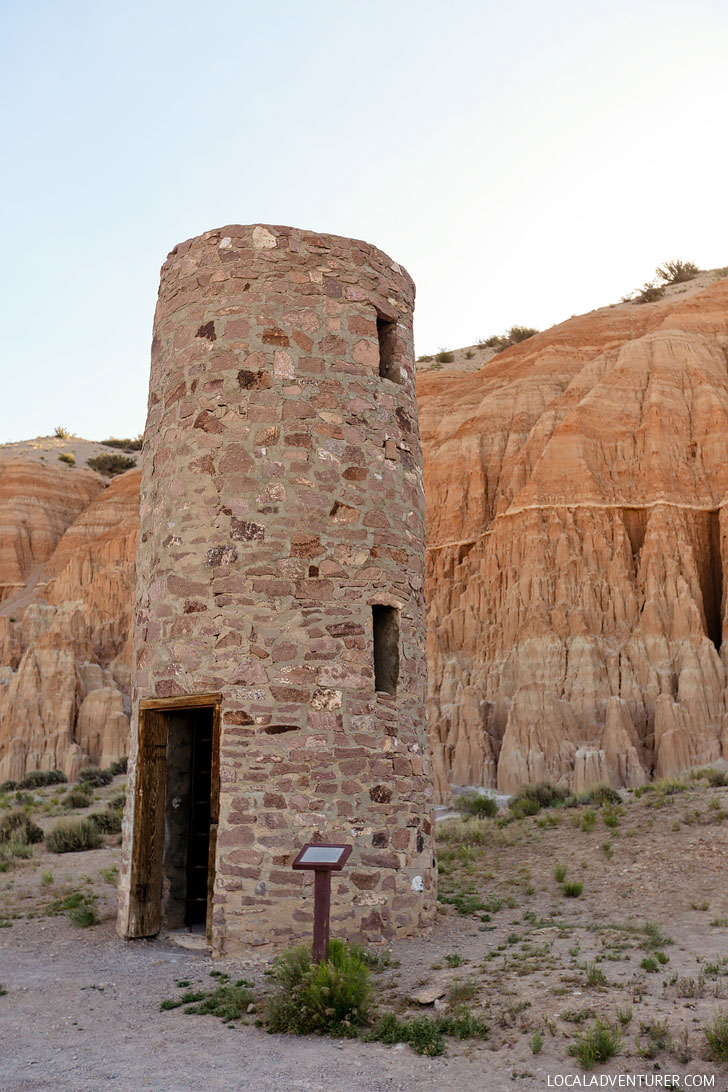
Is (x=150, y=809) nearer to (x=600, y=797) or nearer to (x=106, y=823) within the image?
(x=106, y=823)

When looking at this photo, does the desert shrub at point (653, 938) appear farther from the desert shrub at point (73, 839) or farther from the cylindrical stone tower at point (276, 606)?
the desert shrub at point (73, 839)

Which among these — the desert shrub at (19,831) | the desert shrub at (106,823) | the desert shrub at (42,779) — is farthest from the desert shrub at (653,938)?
the desert shrub at (42,779)

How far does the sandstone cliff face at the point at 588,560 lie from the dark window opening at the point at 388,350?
49.4 feet

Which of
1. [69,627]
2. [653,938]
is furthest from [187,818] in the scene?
[69,627]

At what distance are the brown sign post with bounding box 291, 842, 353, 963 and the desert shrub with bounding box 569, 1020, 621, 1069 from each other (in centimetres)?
194

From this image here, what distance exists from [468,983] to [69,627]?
33587 mm

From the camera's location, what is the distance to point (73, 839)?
602 inches

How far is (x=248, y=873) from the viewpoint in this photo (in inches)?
342

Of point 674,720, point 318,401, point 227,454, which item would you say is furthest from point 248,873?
point 674,720

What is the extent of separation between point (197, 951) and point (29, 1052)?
310 centimetres

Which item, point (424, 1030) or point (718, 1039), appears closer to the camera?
point (718, 1039)

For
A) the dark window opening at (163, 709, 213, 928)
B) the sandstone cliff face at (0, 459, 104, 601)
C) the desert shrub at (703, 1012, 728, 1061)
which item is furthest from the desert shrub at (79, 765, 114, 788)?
the desert shrub at (703, 1012, 728, 1061)

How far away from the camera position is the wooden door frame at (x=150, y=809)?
9.39 meters

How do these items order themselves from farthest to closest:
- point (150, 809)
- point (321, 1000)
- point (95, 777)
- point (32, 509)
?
point (32, 509)
point (95, 777)
point (150, 809)
point (321, 1000)
